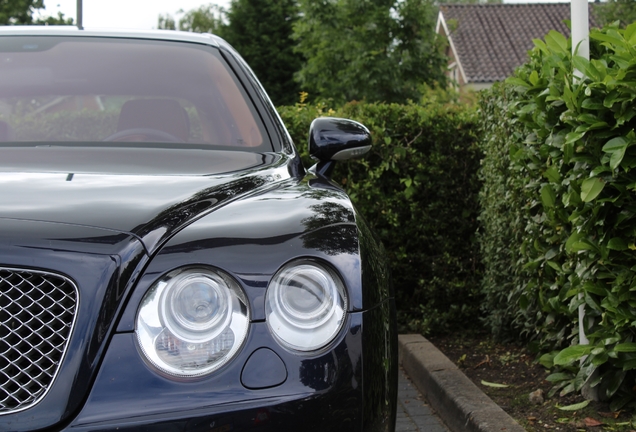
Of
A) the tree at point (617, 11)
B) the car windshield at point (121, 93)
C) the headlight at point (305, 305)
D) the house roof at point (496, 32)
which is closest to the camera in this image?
the headlight at point (305, 305)

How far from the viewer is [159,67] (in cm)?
325

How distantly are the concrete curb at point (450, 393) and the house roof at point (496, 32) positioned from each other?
33747 millimetres

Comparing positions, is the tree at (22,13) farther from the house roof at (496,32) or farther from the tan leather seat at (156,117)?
the tan leather seat at (156,117)

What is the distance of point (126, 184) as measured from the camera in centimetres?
204

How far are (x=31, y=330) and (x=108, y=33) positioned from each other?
Answer: 2241 mm

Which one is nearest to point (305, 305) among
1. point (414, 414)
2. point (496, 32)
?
point (414, 414)

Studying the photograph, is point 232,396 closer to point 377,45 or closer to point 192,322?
Result: point 192,322

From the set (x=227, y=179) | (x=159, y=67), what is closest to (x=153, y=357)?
(x=227, y=179)

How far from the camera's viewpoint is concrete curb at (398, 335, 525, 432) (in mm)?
3373

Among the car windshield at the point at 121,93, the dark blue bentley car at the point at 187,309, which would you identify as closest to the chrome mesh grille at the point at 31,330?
the dark blue bentley car at the point at 187,309

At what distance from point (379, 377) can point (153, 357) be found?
0.51m

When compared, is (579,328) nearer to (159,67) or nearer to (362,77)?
(159,67)

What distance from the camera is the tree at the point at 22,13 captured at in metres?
28.4

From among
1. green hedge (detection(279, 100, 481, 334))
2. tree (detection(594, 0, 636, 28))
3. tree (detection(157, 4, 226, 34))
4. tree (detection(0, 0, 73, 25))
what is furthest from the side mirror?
tree (detection(157, 4, 226, 34))
